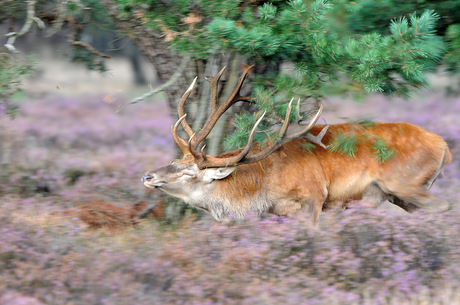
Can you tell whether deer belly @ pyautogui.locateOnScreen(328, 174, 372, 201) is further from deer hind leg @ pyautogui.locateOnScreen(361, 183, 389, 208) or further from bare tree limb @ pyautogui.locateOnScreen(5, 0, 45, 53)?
bare tree limb @ pyautogui.locateOnScreen(5, 0, 45, 53)

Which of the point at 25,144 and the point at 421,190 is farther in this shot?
the point at 25,144

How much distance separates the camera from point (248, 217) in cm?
634

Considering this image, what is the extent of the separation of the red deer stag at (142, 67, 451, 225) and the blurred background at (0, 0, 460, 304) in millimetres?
293

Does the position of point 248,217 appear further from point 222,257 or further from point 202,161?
point 222,257

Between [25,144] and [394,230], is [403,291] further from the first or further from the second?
[25,144]

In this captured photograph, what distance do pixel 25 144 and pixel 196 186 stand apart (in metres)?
6.39

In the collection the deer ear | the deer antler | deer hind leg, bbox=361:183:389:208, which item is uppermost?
the deer antler

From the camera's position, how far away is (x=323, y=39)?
546cm

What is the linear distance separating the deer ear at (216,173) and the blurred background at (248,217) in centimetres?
30

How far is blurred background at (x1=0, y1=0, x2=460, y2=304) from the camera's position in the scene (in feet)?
16.7

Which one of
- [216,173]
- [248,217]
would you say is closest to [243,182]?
[216,173]

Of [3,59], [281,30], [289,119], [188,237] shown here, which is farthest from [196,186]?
[3,59]

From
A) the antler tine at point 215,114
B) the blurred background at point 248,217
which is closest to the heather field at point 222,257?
the blurred background at point 248,217

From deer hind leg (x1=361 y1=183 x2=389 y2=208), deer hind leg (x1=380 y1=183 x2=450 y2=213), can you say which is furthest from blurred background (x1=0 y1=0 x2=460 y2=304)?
deer hind leg (x1=361 y1=183 x2=389 y2=208)
